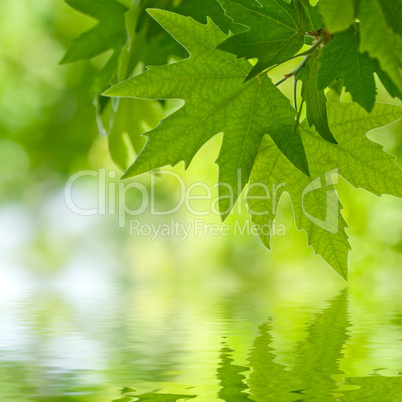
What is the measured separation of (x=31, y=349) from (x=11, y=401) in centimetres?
30

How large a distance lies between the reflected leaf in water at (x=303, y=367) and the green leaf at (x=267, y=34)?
34 centimetres

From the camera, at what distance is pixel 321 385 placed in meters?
0.67

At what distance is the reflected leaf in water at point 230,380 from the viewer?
2.03 feet

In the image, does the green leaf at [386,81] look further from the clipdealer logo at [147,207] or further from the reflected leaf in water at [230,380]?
the clipdealer logo at [147,207]

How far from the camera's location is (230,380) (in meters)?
0.69

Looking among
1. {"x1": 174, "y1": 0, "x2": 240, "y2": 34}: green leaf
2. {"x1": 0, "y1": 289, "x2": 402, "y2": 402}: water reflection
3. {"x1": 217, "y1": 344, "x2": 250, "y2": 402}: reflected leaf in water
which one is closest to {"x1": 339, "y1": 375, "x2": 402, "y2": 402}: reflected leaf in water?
{"x1": 0, "y1": 289, "x2": 402, "y2": 402}: water reflection

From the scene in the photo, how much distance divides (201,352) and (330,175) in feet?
1.17

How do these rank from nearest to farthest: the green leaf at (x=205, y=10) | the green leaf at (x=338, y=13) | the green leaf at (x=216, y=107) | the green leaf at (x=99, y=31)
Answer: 1. the green leaf at (x=338, y=13)
2. the green leaf at (x=216, y=107)
3. the green leaf at (x=205, y=10)
4. the green leaf at (x=99, y=31)

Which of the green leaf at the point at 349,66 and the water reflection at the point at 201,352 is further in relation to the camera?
the water reflection at the point at 201,352

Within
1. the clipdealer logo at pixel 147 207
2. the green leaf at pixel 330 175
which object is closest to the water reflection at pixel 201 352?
the green leaf at pixel 330 175

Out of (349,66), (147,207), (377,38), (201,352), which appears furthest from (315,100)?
(147,207)

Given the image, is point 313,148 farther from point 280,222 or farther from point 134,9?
point 280,222

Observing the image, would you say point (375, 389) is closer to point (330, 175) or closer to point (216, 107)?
point (330, 175)

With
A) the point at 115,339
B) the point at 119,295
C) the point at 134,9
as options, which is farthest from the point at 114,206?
the point at 134,9
